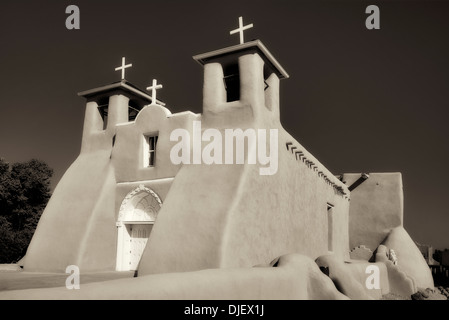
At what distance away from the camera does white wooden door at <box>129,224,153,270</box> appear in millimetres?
12977

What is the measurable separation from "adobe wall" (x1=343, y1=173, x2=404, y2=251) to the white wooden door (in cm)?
1313

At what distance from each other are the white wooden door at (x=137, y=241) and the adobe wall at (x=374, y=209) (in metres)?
13.1

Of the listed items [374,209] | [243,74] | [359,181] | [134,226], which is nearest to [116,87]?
[134,226]

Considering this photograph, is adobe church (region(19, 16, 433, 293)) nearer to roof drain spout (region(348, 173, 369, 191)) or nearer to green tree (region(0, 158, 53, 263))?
roof drain spout (region(348, 173, 369, 191))

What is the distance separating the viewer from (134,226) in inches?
524

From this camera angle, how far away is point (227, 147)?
11180mm

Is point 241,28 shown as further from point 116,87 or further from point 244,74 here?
point 116,87

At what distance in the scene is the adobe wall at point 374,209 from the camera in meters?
21.4

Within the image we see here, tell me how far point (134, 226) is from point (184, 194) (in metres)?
3.23

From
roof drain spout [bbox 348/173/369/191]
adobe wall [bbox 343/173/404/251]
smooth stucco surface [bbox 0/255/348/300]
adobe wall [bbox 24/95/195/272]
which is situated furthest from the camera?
roof drain spout [bbox 348/173/369/191]

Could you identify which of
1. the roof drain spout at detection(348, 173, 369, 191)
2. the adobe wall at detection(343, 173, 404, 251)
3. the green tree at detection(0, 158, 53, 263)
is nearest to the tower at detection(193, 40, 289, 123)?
the roof drain spout at detection(348, 173, 369, 191)

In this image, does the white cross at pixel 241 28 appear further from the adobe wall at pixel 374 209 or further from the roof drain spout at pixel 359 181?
the adobe wall at pixel 374 209
